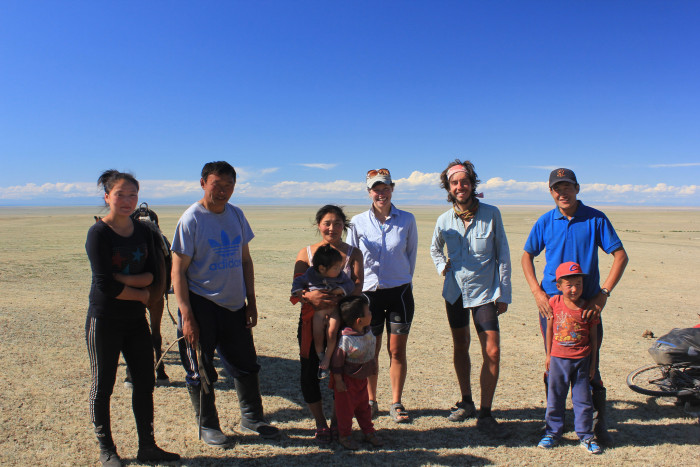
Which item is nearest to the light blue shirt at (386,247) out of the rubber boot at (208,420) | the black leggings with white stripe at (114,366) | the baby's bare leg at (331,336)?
the baby's bare leg at (331,336)

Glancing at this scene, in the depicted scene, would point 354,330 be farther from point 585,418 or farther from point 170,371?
point 170,371

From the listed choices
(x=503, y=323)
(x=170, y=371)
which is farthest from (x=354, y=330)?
(x=503, y=323)

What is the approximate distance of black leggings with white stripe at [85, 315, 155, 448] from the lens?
329 centimetres

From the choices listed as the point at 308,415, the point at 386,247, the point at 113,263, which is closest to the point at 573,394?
the point at 386,247

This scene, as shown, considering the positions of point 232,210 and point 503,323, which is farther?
point 503,323

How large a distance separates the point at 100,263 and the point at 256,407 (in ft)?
5.88

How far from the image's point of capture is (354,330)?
365 centimetres

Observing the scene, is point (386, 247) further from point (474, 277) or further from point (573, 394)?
point (573, 394)

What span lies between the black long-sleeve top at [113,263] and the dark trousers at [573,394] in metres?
3.29

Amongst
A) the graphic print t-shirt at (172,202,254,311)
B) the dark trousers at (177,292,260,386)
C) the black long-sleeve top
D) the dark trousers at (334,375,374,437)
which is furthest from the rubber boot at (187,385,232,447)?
the dark trousers at (334,375,374,437)

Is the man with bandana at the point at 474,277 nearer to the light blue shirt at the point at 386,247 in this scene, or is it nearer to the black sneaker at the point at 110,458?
the light blue shirt at the point at 386,247

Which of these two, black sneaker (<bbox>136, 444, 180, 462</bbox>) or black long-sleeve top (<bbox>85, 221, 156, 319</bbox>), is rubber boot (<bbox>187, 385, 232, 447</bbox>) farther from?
black long-sleeve top (<bbox>85, 221, 156, 319</bbox>)

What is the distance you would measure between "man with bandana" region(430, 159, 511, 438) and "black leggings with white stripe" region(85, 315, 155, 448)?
2.59 meters

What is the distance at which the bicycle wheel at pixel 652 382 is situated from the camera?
4.53m
